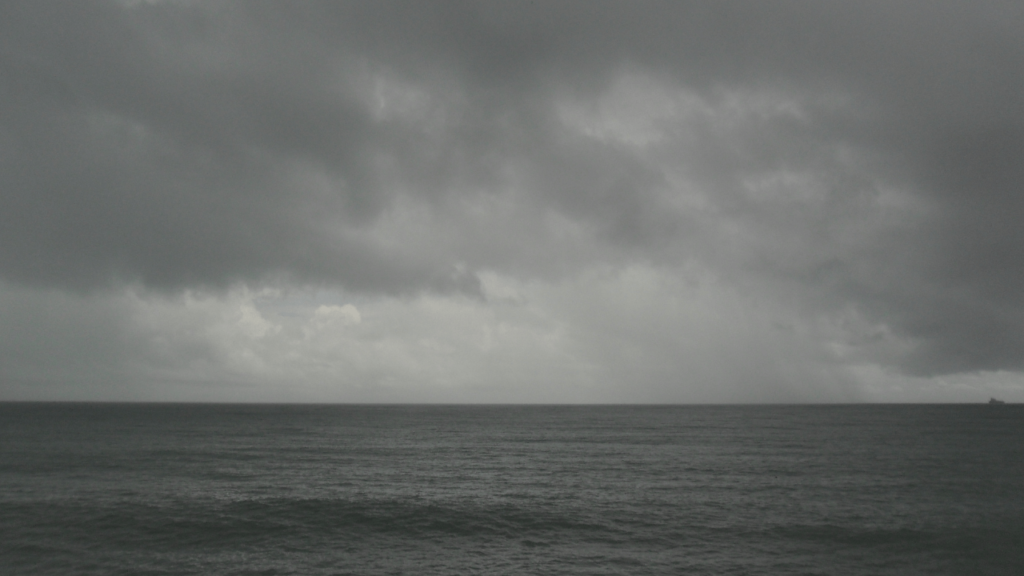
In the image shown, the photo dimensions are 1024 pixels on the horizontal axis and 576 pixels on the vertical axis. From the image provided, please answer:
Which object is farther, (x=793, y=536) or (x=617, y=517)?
(x=617, y=517)

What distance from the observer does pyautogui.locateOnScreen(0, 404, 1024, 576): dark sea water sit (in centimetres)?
3334

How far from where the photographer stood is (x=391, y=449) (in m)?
92.8

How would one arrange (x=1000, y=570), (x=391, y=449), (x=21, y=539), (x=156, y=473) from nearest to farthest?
1. (x=1000, y=570)
2. (x=21, y=539)
3. (x=156, y=473)
4. (x=391, y=449)

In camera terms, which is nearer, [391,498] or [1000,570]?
[1000,570]

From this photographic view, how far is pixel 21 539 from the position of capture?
36094mm

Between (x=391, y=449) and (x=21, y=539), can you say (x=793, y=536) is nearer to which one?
(x=21, y=539)

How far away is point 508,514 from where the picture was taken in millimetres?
44188

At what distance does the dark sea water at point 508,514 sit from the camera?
3334cm

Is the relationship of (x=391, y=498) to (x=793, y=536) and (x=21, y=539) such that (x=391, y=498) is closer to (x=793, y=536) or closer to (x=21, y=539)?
(x=21, y=539)

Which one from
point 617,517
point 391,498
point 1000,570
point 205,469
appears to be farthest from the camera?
point 205,469

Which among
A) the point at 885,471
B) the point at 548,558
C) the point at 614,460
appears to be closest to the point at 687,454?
the point at 614,460

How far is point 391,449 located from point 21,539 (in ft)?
Result: 193


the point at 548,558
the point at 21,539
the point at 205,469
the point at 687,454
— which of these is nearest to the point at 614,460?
the point at 687,454

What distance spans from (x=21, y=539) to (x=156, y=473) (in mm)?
27261
